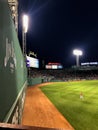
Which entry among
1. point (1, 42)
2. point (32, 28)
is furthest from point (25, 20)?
point (32, 28)

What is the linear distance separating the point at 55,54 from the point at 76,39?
12311 mm

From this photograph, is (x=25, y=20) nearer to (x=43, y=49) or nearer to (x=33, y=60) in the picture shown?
(x=33, y=60)

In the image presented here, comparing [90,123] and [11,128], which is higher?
[11,128]

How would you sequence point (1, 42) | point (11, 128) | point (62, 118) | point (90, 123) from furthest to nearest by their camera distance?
point (62, 118) < point (90, 123) < point (1, 42) < point (11, 128)

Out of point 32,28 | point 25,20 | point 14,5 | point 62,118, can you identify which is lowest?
point 62,118

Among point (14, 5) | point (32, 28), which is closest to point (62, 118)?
point (14, 5)

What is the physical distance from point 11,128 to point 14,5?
30.7 m

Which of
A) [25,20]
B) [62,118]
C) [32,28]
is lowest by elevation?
[62,118]

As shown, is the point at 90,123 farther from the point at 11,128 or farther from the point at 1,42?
the point at 11,128

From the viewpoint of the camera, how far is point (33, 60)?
6762cm

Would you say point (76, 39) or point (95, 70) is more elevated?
point (76, 39)

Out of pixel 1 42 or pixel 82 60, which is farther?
pixel 82 60

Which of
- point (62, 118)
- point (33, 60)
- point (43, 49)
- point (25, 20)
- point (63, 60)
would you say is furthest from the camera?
point (63, 60)

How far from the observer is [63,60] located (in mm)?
109625
